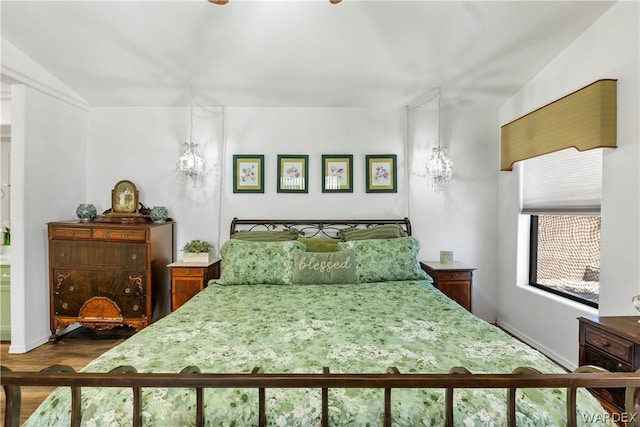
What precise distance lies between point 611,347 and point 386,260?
1545mm

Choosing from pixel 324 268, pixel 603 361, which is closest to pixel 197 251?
pixel 324 268

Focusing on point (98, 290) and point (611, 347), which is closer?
point (611, 347)

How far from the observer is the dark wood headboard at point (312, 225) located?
3.59 metres

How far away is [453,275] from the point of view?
10.4 feet

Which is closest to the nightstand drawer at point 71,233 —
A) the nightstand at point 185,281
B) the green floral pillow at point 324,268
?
the nightstand at point 185,281

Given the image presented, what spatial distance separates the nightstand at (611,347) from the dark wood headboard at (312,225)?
1877 millimetres

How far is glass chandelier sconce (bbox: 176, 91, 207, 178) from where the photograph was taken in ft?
11.0

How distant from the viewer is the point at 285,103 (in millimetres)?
3561

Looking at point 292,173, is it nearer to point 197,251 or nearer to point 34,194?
point 197,251

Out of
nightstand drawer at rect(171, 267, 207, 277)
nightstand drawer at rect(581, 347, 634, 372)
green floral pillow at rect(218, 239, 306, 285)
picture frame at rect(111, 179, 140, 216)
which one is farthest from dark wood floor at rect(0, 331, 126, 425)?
nightstand drawer at rect(581, 347, 634, 372)

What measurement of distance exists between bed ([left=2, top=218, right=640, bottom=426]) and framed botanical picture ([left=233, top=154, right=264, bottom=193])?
1363 mm

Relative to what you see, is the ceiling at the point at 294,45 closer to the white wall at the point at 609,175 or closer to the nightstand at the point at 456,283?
the white wall at the point at 609,175

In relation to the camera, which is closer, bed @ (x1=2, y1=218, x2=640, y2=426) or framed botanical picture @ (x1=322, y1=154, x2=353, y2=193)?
bed @ (x1=2, y1=218, x2=640, y2=426)

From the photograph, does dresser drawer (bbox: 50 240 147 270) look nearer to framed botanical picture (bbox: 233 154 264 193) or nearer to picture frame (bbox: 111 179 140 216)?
picture frame (bbox: 111 179 140 216)
